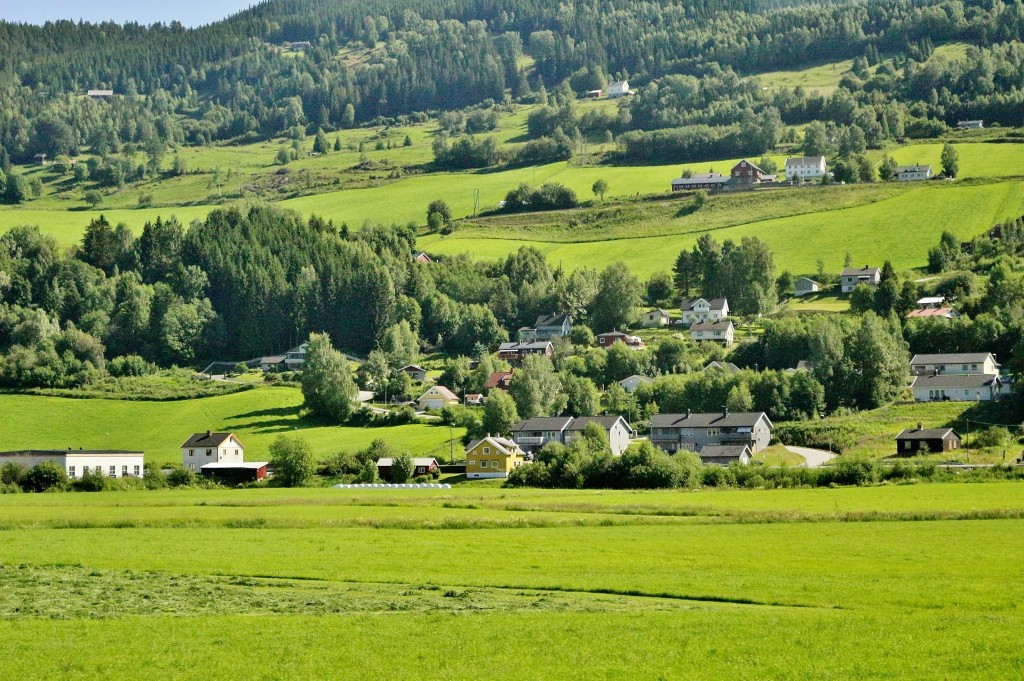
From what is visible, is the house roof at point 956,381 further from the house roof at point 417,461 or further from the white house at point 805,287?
the house roof at point 417,461

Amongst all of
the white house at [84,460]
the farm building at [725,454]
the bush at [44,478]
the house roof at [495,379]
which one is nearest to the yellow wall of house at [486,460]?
the farm building at [725,454]

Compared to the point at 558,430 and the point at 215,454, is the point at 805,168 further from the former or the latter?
the point at 215,454

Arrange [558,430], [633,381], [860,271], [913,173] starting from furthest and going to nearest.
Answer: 1. [913,173]
2. [860,271]
3. [633,381]
4. [558,430]

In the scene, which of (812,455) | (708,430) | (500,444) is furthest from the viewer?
(708,430)

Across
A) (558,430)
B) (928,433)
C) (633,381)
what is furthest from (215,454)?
(928,433)

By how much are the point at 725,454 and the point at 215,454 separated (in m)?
34.7

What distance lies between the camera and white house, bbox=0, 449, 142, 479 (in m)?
90.9

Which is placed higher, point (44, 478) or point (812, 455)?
point (44, 478)

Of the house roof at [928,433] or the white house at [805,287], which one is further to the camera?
the white house at [805,287]

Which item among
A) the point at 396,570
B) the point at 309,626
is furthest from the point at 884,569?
the point at 309,626

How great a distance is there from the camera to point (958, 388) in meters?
99.2

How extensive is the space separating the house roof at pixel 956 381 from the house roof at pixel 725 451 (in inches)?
756

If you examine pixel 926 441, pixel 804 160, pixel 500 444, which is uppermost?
pixel 804 160

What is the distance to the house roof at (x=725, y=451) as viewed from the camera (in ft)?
287
